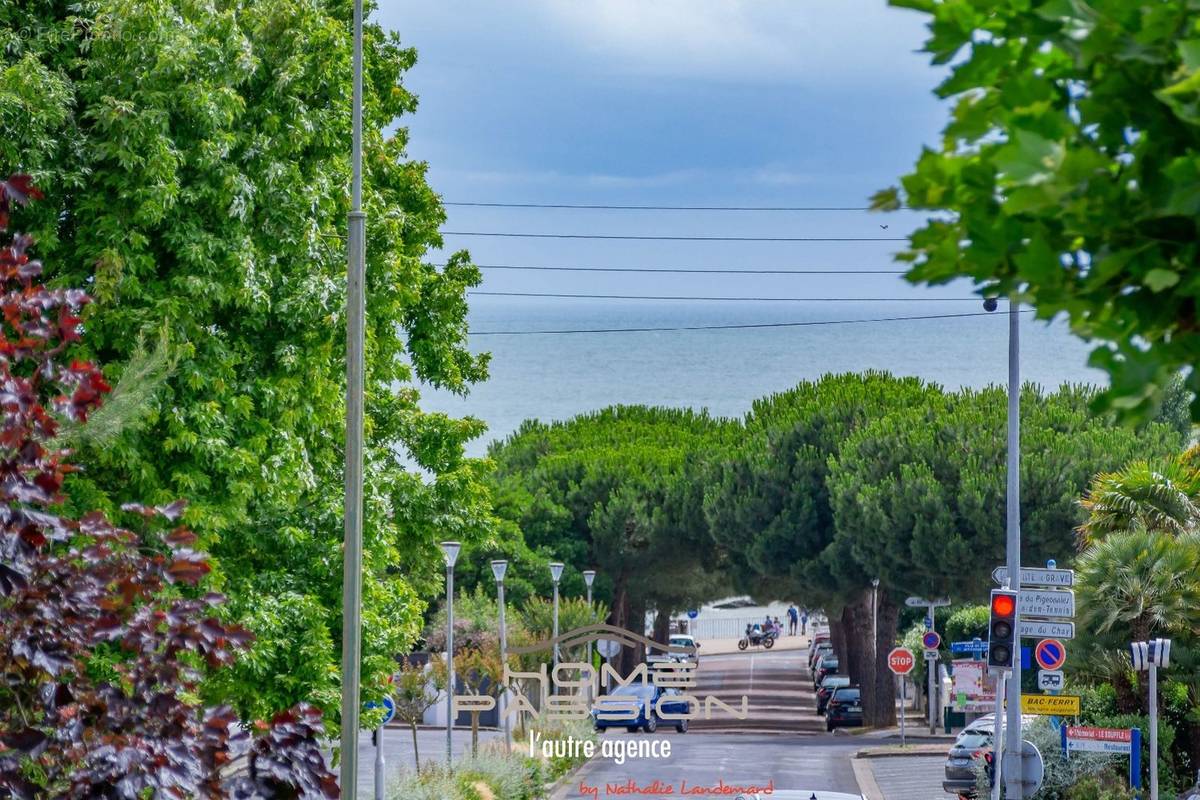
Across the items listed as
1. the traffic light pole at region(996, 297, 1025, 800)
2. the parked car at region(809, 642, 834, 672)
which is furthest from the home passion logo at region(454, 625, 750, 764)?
the parked car at region(809, 642, 834, 672)

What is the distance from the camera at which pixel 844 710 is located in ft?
162

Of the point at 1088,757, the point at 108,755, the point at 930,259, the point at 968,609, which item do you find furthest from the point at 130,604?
the point at 968,609

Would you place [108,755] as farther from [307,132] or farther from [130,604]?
[307,132]

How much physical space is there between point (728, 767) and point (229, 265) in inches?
873

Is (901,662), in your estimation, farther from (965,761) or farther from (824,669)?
(824,669)

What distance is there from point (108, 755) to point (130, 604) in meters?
1.08

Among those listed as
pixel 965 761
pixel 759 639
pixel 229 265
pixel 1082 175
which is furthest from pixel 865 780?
pixel 759 639

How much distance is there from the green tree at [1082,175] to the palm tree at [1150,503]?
2487 cm

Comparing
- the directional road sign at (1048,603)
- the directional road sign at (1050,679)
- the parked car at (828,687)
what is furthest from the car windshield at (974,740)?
the parked car at (828,687)

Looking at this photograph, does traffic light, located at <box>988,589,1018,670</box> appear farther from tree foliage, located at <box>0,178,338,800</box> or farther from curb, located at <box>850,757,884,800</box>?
tree foliage, located at <box>0,178,338,800</box>

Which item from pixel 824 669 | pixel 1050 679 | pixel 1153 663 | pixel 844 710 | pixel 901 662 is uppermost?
pixel 1153 663

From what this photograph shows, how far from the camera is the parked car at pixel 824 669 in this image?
64062mm

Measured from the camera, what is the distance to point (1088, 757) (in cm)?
2580

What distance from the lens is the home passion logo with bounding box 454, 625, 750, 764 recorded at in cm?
3666
